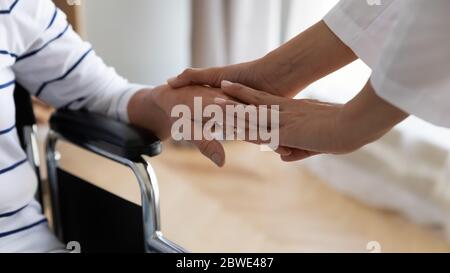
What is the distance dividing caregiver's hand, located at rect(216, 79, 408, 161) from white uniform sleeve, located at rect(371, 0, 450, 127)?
0.11 ft

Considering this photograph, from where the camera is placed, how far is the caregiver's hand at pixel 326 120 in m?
0.75

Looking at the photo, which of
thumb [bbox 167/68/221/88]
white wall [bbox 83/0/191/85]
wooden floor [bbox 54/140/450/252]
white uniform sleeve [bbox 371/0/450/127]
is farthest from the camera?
white wall [bbox 83/0/191/85]

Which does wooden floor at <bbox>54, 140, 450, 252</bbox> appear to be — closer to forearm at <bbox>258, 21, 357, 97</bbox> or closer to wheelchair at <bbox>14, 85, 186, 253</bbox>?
wheelchair at <bbox>14, 85, 186, 253</bbox>

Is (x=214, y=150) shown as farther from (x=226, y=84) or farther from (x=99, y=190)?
(x=99, y=190)

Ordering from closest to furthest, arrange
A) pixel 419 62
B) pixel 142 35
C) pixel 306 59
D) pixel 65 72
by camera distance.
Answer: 1. pixel 419 62
2. pixel 306 59
3. pixel 65 72
4. pixel 142 35

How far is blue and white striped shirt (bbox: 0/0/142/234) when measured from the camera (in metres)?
0.98

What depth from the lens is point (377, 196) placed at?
6.17 feet

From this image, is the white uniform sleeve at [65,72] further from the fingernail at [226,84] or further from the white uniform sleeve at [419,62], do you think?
the white uniform sleeve at [419,62]

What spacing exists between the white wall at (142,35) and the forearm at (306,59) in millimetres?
1309

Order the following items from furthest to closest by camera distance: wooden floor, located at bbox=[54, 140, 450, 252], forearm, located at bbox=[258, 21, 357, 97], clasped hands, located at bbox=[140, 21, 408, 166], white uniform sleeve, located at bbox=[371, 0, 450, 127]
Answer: wooden floor, located at bbox=[54, 140, 450, 252] → forearm, located at bbox=[258, 21, 357, 97] → clasped hands, located at bbox=[140, 21, 408, 166] → white uniform sleeve, located at bbox=[371, 0, 450, 127]

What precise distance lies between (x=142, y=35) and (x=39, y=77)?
1283 millimetres

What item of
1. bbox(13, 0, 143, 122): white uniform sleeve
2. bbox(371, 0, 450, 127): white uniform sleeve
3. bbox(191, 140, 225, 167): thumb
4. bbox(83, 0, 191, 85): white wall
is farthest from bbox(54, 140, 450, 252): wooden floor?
bbox(371, 0, 450, 127): white uniform sleeve

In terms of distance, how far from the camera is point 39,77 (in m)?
1.07

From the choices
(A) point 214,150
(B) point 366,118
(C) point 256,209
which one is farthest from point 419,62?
(C) point 256,209
